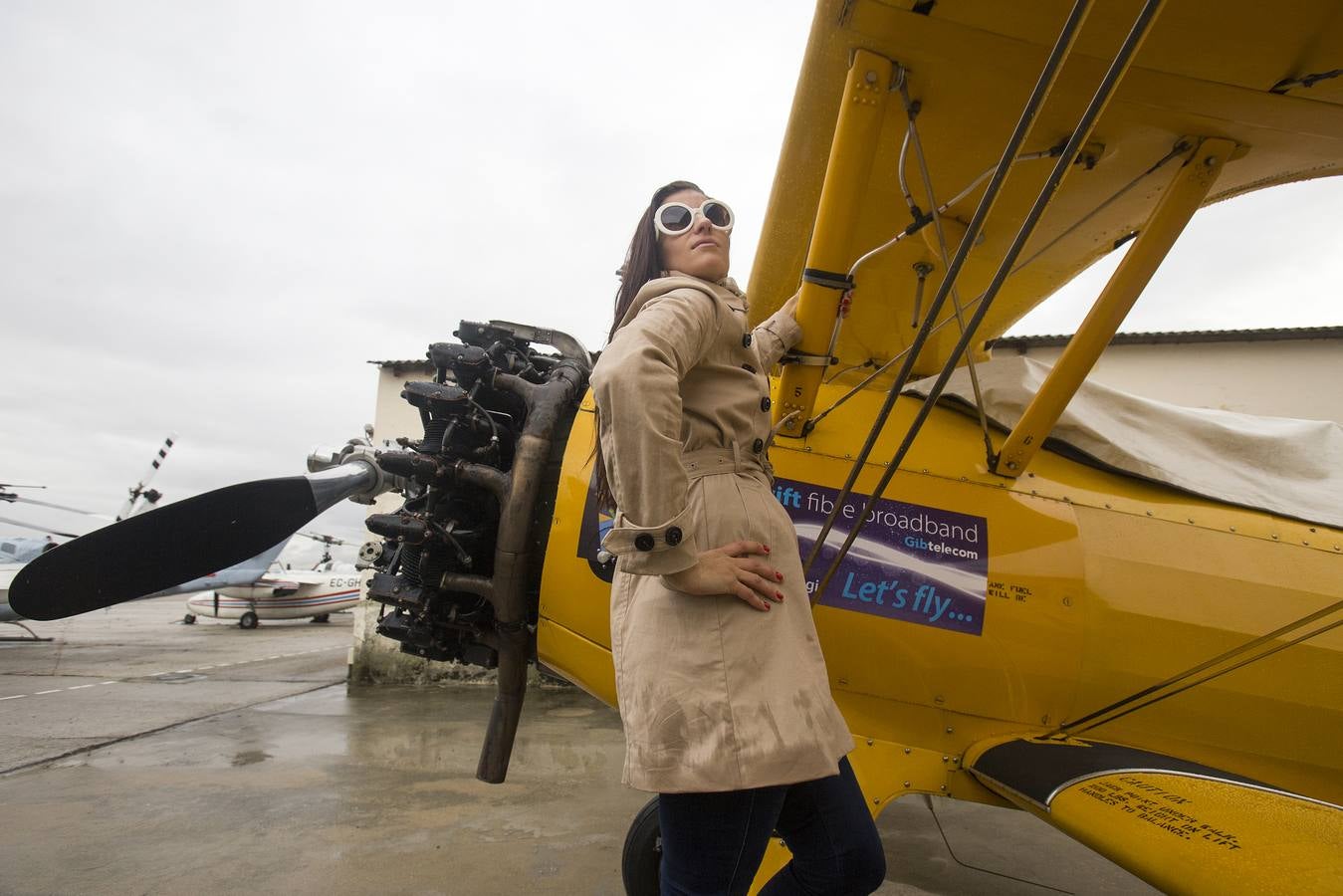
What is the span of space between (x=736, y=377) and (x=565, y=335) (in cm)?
180

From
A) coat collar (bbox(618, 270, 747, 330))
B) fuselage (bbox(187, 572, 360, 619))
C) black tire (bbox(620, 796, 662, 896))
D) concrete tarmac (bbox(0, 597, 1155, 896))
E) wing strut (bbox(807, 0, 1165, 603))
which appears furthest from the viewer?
fuselage (bbox(187, 572, 360, 619))

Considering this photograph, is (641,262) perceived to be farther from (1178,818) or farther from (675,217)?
(1178,818)

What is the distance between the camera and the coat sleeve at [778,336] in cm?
202

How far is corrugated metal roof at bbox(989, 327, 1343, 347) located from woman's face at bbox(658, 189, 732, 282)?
6883 millimetres

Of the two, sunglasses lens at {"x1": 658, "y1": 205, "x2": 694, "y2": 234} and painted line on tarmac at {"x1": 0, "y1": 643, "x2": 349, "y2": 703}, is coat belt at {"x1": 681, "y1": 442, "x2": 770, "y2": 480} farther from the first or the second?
painted line on tarmac at {"x1": 0, "y1": 643, "x2": 349, "y2": 703}

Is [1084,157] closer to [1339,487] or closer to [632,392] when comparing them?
[1339,487]

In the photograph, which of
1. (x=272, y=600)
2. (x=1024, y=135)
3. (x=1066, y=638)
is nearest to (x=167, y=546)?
(x=1024, y=135)

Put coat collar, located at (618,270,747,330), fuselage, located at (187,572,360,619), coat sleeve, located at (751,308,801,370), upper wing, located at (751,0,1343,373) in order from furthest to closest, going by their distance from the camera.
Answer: fuselage, located at (187,572,360,619)
coat sleeve, located at (751,308,801,370)
upper wing, located at (751,0,1343,373)
coat collar, located at (618,270,747,330)

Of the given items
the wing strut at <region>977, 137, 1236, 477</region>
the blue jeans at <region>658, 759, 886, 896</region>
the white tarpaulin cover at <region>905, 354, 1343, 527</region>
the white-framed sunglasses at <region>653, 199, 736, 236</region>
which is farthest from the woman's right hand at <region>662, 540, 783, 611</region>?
the white tarpaulin cover at <region>905, 354, 1343, 527</region>

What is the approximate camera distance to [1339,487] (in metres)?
2.64

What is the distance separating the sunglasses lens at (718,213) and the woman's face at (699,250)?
3 cm

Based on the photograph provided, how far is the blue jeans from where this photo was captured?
3.75 ft

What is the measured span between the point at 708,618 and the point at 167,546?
2.35 m

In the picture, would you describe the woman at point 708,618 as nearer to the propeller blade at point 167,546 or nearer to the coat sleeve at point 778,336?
the coat sleeve at point 778,336
